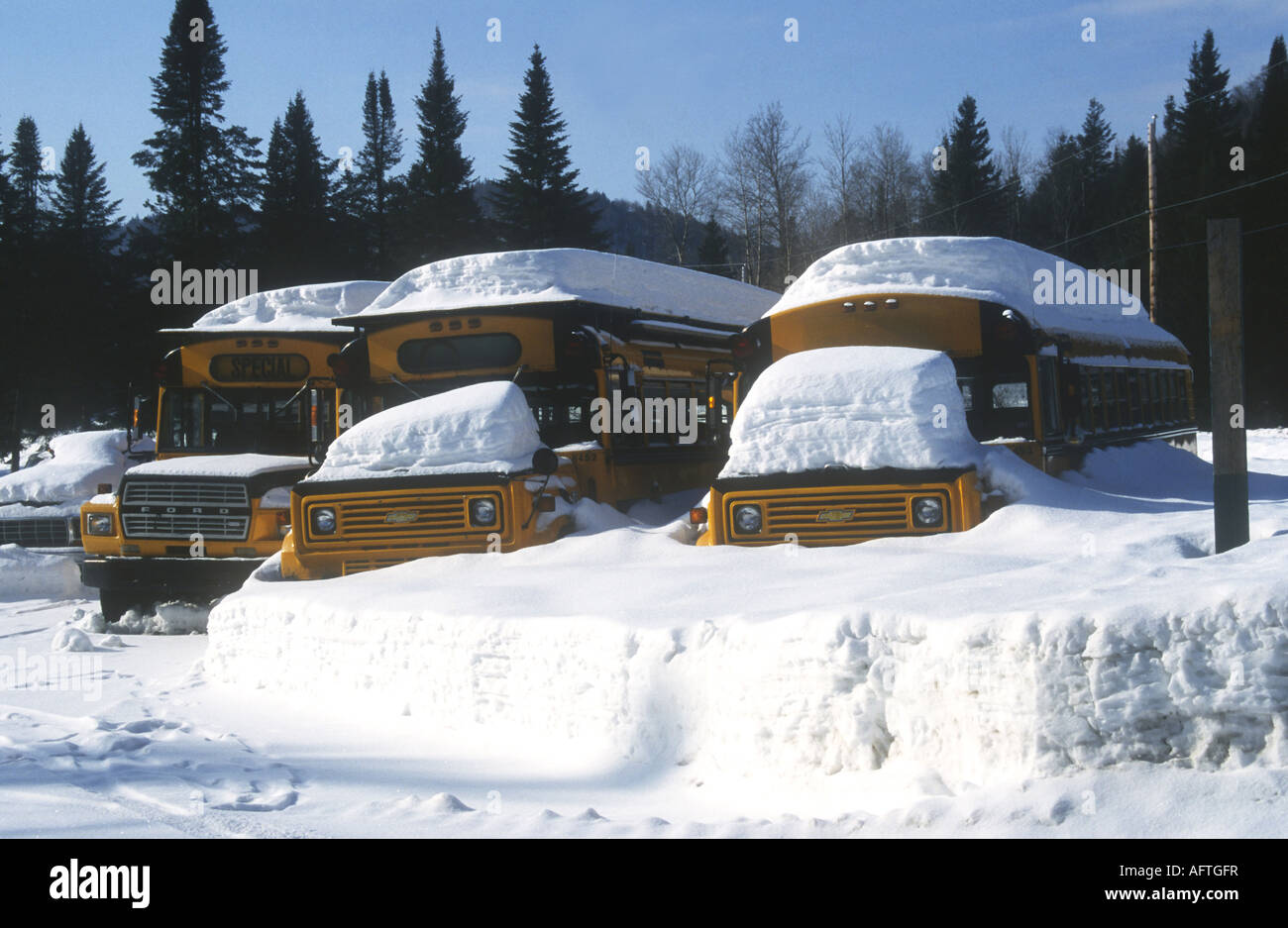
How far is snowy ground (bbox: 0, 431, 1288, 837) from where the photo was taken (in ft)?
15.9

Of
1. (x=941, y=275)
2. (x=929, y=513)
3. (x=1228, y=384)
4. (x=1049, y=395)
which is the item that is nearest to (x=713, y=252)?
(x=941, y=275)

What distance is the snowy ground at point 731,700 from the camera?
4.83 metres

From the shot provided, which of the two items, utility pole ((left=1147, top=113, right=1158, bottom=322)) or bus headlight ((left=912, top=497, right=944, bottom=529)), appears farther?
utility pole ((left=1147, top=113, right=1158, bottom=322))

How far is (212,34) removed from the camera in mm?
48906

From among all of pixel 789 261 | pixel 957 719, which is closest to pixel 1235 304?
pixel 957 719

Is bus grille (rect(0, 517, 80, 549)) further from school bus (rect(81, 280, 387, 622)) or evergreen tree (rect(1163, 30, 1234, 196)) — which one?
evergreen tree (rect(1163, 30, 1234, 196))

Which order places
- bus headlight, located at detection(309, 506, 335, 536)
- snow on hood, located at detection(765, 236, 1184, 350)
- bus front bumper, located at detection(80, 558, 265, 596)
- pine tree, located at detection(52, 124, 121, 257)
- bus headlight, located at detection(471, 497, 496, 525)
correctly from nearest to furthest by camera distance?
1. bus headlight, located at detection(471, 497, 496, 525)
2. bus headlight, located at detection(309, 506, 335, 536)
3. snow on hood, located at detection(765, 236, 1184, 350)
4. bus front bumper, located at detection(80, 558, 265, 596)
5. pine tree, located at detection(52, 124, 121, 257)

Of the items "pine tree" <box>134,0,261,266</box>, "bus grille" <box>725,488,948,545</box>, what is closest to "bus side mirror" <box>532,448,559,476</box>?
"bus grille" <box>725,488,948,545</box>

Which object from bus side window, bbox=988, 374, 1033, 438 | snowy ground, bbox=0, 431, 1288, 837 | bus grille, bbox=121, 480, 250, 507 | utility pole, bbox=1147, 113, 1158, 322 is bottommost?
snowy ground, bbox=0, 431, 1288, 837

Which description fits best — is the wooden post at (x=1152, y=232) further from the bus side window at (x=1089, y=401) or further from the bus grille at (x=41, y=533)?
the bus grille at (x=41, y=533)

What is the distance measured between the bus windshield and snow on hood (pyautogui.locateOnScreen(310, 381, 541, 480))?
3.35 m

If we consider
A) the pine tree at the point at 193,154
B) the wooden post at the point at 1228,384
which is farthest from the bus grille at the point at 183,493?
the pine tree at the point at 193,154

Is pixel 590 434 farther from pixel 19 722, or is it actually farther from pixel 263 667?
pixel 19 722

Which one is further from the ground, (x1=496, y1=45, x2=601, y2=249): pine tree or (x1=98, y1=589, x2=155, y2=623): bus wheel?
(x1=496, y1=45, x2=601, y2=249): pine tree
